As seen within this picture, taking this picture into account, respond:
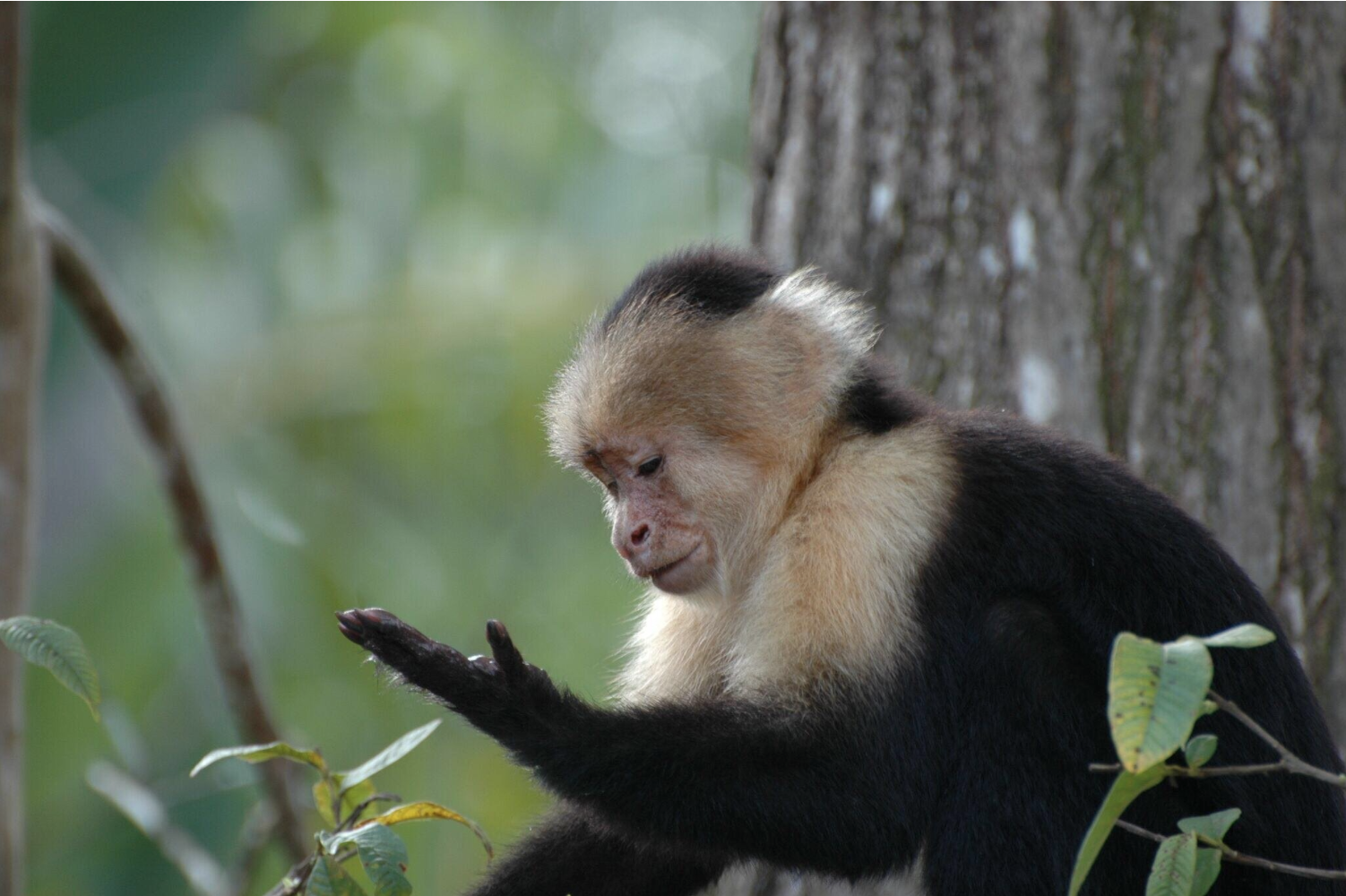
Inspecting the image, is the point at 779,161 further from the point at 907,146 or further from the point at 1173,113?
→ the point at 1173,113

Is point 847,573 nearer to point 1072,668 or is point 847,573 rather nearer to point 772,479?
point 772,479

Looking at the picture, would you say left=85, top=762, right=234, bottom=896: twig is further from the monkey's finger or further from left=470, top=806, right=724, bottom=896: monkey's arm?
the monkey's finger

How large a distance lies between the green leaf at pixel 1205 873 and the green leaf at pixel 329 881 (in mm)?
1390

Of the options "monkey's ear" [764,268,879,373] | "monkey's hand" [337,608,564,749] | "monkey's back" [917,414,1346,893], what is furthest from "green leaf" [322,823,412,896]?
"monkey's ear" [764,268,879,373]

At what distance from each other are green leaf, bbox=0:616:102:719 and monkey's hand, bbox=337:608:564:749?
49 cm

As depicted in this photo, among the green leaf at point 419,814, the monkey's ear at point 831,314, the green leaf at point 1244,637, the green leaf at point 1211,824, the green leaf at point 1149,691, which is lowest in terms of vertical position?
the green leaf at point 419,814

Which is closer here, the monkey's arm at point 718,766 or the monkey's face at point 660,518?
the monkey's arm at point 718,766

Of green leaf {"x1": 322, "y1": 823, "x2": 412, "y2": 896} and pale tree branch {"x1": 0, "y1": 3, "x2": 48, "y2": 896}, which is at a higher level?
pale tree branch {"x1": 0, "y1": 3, "x2": 48, "y2": 896}

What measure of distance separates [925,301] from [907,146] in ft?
1.63

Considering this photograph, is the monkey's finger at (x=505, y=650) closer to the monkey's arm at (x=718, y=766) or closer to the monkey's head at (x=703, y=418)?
the monkey's arm at (x=718, y=766)

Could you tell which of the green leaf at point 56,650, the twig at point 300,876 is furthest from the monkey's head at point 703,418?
the green leaf at point 56,650

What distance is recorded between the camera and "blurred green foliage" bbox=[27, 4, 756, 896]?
862 centimetres

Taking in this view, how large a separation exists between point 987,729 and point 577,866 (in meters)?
1.14

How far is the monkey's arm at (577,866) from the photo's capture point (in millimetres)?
3498
